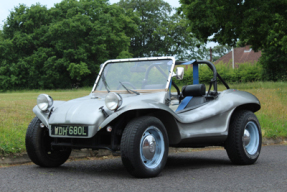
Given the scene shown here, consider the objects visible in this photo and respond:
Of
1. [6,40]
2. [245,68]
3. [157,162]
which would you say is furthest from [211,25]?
[6,40]

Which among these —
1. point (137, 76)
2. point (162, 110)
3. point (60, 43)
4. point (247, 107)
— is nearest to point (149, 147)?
point (162, 110)

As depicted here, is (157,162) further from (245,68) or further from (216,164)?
(245,68)

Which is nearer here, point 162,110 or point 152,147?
point 152,147

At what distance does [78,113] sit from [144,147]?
96cm

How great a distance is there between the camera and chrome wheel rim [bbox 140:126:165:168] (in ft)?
16.6

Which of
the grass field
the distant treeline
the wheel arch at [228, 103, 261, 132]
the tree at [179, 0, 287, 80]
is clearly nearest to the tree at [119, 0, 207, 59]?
the distant treeline

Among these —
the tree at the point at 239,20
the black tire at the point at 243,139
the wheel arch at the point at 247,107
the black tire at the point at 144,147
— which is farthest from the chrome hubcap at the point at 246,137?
the tree at the point at 239,20

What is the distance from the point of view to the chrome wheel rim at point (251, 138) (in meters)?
6.73

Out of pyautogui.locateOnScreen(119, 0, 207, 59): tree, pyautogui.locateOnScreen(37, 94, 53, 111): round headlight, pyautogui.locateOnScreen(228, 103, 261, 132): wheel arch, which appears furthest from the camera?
pyautogui.locateOnScreen(119, 0, 207, 59): tree

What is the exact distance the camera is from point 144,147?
16.6ft

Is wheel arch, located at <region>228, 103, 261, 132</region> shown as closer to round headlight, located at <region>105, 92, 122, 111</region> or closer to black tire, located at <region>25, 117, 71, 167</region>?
round headlight, located at <region>105, 92, 122, 111</region>

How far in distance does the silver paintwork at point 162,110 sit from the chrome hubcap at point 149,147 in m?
0.40

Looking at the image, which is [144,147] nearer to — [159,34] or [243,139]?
[243,139]

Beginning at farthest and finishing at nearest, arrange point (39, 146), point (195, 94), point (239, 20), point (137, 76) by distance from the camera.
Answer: point (239, 20)
point (195, 94)
point (137, 76)
point (39, 146)
